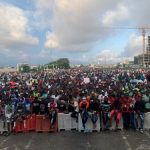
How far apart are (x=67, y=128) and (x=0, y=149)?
5.12 metres

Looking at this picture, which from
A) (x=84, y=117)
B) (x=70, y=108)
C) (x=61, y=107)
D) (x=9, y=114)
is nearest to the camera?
(x=84, y=117)

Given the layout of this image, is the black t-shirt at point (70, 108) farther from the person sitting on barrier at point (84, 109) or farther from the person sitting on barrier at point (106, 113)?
the person sitting on barrier at point (106, 113)

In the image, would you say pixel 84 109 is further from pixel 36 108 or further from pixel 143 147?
pixel 143 147

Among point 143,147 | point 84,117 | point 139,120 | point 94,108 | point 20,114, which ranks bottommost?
point 143,147

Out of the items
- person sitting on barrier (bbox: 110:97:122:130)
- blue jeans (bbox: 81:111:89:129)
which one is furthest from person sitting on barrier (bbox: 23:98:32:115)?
person sitting on barrier (bbox: 110:97:122:130)

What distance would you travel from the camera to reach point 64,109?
2181cm

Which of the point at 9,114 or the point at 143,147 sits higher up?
the point at 9,114

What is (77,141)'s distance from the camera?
18.3 m

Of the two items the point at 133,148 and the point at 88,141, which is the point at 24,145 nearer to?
the point at 88,141

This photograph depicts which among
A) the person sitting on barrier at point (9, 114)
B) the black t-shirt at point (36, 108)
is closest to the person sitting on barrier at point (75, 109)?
the black t-shirt at point (36, 108)

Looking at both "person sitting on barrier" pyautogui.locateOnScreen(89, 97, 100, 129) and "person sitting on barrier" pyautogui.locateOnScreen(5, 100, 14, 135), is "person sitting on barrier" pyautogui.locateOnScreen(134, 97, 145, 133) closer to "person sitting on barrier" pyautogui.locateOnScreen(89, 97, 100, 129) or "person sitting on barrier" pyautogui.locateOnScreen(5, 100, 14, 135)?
"person sitting on barrier" pyautogui.locateOnScreen(89, 97, 100, 129)

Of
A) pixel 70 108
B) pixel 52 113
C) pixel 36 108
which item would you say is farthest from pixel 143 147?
pixel 36 108

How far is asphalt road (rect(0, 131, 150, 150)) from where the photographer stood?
671 inches

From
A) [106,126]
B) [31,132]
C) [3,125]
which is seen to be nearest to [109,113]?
[106,126]
